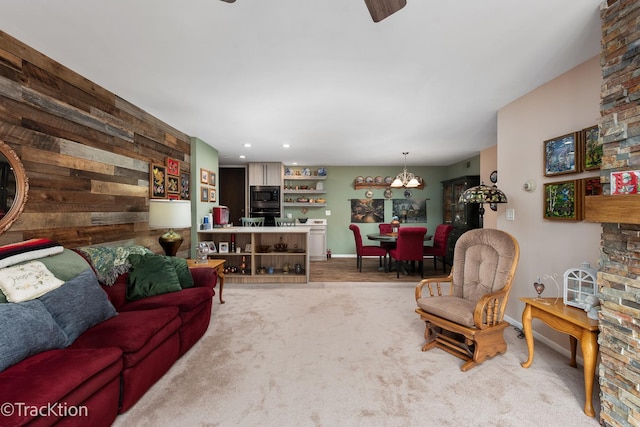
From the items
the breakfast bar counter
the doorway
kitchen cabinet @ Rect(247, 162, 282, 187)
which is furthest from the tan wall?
the doorway

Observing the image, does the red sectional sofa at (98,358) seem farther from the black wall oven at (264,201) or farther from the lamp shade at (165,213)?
the black wall oven at (264,201)

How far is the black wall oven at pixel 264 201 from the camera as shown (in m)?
7.17

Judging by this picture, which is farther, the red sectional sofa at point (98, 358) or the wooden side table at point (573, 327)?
the wooden side table at point (573, 327)

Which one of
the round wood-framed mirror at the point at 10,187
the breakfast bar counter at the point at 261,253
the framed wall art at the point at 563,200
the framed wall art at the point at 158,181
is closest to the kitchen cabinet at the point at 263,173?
the breakfast bar counter at the point at 261,253

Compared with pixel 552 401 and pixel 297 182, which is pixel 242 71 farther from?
pixel 297 182

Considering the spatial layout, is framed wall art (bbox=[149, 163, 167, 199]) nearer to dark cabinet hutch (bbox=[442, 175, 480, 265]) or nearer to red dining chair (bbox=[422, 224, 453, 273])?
red dining chair (bbox=[422, 224, 453, 273])

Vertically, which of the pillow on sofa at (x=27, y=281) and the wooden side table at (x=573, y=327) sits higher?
the pillow on sofa at (x=27, y=281)

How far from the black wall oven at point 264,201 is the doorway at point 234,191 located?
0.41 m

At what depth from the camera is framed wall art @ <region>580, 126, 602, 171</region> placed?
7.21 feet

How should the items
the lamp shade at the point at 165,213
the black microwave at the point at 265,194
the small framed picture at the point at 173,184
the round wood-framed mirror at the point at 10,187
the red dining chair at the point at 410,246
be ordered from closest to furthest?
the round wood-framed mirror at the point at 10,187 < the lamp shade at the point at 165,213 < the small framed picture at the point at 173,184 < the red dining chair at the point at 410,246 < the black microwave at the point at 265,194

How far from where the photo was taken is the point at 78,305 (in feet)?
6.07

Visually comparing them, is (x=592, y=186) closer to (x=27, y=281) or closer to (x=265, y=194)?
(x=27, y=281)

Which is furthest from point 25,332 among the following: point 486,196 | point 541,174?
point 541,174

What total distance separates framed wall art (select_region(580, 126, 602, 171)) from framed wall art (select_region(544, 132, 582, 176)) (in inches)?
1.9
